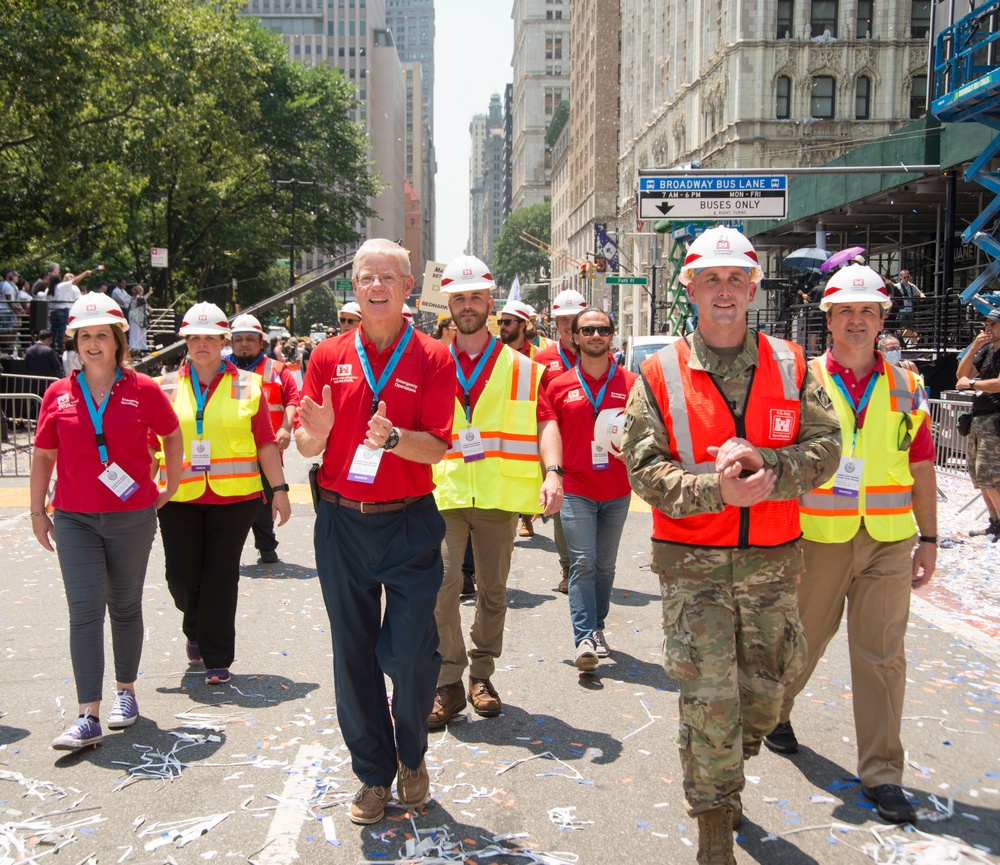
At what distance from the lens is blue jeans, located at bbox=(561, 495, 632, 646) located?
596cm

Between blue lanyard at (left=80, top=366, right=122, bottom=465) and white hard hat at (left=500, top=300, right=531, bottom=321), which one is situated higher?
white hard hat at (left=500, top=300, right=531, bottom=321)

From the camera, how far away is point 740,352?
146 inches

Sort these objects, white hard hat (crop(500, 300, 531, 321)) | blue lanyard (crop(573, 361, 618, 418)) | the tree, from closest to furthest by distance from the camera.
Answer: blue lanyard (crop(573, 361, 618, 418)), white hard hat (crop(500, 300, 531, 321)), the tree

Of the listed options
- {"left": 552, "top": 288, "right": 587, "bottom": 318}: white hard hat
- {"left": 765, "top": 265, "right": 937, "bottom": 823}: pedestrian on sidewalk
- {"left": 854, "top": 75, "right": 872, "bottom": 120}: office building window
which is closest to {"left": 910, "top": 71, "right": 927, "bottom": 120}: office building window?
{"left": 854, "top": 75, "right": 872, "bottom": 120}: office building window

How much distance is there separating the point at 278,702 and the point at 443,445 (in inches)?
89.6

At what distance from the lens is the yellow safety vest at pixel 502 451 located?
5.29 metres

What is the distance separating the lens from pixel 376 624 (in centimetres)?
414

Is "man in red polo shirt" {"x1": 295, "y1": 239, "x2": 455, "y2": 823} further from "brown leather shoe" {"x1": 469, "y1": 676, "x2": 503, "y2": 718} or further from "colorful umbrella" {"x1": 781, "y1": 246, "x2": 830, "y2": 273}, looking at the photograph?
"colorful umbrella" {"x1": 781, "y1": 246, "x2": 830, "y2": 273}

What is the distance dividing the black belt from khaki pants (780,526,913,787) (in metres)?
1.79

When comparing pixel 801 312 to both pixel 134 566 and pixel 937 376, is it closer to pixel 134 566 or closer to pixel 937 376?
pixel 937 376

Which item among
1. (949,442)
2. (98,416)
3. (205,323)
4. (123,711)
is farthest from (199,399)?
(949,442)

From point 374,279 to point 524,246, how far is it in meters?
146

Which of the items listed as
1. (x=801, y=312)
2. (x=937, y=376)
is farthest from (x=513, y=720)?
(x=801, y=312)

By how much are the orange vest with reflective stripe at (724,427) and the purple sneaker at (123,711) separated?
10.00 ft
